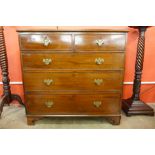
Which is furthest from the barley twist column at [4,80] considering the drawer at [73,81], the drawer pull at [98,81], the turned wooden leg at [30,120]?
the drawer pull at [98,81]

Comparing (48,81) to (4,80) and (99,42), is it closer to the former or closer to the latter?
(99,42)

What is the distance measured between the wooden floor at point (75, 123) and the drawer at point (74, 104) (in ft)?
0.51

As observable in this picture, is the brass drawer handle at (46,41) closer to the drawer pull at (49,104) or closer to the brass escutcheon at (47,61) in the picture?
the brass escutcheon at (47,61)

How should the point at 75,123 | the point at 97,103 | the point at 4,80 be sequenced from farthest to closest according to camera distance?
the point at 4,80
the point at 75,123
the point at 97,103

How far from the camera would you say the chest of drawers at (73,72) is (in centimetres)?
152

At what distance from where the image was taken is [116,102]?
5.66 ft

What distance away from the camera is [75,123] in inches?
73.5

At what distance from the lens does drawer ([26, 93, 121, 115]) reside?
1716 millimetres

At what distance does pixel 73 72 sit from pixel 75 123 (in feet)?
2.05

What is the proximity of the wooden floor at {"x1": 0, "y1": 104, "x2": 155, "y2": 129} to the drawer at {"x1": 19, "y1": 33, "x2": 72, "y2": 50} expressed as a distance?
0.87m

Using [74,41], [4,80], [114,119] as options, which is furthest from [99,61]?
[4,80]

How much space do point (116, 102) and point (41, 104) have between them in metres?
0.80
